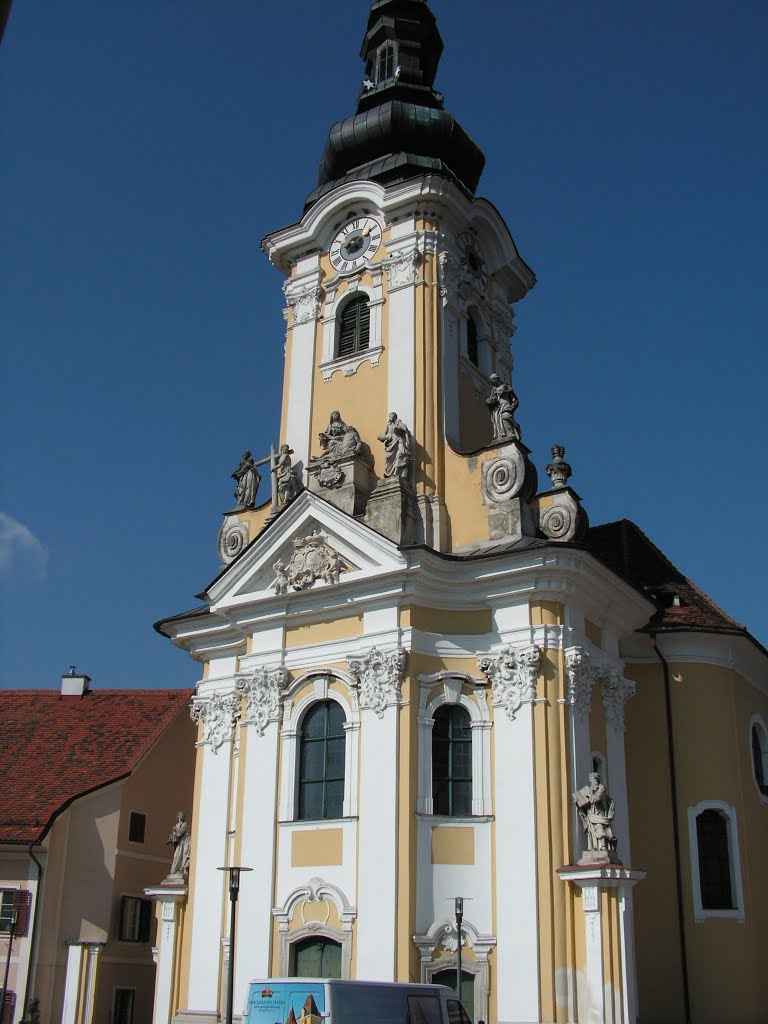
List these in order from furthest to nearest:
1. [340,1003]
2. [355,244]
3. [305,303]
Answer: [305,303], [355,244], [340,1003]

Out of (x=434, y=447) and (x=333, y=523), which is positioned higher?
(x=434, y=447)

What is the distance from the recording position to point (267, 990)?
14.6m

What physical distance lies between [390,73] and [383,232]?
6112mm

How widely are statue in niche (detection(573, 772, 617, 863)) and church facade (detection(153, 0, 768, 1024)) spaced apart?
0.16ft

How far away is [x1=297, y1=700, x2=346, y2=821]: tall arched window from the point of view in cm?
2078

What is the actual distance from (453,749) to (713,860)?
6104 millimetres

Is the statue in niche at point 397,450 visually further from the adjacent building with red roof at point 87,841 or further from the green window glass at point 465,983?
the adjacent building with red roof at point 87,841

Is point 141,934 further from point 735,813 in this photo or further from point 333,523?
point 735,813

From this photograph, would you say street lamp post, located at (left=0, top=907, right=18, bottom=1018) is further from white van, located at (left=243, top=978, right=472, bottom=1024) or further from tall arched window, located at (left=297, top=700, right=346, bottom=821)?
white van, located at (left=243, top=978, right=472, bottom=1024)

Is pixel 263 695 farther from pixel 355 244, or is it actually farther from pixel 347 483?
pixel 355 244

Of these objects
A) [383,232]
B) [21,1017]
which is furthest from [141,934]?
[383,232]

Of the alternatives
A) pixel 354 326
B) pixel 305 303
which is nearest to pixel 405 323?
pixel 354 326

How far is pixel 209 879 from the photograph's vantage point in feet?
Answer: 71.9

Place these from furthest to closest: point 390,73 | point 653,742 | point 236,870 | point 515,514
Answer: point 390,73
point 653,742
point 515,514
point 236,870
